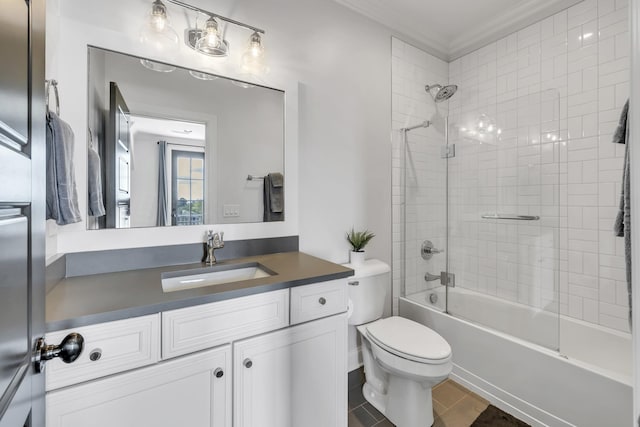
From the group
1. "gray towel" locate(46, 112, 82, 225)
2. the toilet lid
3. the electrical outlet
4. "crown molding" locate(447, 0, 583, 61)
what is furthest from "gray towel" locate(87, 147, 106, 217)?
"crown molding" locate(447, 0, 583, 61)

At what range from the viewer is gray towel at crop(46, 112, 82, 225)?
0.88m

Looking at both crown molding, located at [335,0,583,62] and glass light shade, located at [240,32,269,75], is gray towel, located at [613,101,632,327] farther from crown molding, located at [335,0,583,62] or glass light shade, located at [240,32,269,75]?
crown molding, located at [335,0,583,62]

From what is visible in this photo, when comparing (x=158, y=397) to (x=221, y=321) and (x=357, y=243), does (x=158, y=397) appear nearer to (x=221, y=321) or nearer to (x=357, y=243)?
(x=221, y=321)

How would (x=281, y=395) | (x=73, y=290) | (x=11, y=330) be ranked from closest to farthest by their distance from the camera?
(x=11, y=330) → (x=73, y=290) → (x=281, y=395)

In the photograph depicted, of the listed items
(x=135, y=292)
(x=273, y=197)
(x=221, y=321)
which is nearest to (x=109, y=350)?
(x=135, y=292)

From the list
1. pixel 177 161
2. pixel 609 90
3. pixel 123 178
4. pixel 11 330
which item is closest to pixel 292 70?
pixel 177 161

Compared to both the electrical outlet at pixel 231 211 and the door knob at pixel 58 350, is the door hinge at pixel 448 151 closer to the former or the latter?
the electrical outlet at pixel 231 211

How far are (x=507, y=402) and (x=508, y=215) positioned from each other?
46.8 inches

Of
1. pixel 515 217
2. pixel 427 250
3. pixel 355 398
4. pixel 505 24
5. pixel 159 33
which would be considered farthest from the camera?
pixel 427 250

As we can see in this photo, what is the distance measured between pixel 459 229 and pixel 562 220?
2.13 ft

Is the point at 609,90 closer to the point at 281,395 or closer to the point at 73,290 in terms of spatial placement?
the point at 281,395

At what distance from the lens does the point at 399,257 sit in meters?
2.27

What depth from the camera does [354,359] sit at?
1.95 meters

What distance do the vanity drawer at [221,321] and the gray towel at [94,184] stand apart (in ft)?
2.08
